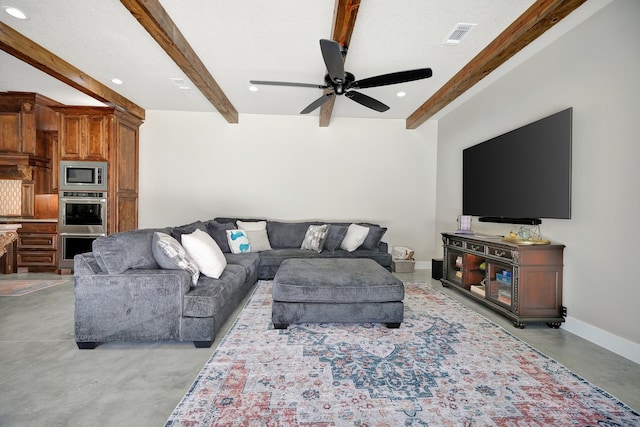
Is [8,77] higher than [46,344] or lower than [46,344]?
higher

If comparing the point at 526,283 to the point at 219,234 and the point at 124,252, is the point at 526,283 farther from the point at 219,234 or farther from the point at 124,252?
the point at 219,234

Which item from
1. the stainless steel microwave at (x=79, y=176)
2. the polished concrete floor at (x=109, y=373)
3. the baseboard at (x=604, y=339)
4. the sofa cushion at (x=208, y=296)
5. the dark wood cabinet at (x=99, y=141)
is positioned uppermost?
the dark wood cabinet at (x=99, y=141)

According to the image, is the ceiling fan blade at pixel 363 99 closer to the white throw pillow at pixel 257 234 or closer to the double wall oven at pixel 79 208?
the white throw pillow at pixel 257 234

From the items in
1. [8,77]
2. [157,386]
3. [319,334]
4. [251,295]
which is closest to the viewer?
[157,386]

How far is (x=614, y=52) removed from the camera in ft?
7.04

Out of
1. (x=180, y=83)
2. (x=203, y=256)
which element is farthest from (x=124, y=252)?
(x=180, y=83)

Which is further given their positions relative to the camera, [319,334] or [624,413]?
[319,334]

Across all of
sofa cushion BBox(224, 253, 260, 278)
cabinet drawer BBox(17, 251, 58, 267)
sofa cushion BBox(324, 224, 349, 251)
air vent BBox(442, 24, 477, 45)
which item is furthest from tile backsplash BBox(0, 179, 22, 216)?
air vent BBox(442, 24, 477, 45)

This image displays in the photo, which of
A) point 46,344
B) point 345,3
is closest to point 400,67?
point 345,3

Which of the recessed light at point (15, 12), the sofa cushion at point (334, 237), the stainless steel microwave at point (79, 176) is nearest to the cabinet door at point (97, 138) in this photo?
the stainless steel microwave at point (79, 176)

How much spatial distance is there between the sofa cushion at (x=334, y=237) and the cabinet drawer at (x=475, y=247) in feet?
5.71

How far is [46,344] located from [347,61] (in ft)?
12.0

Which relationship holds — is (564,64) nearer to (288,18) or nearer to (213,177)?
(288,18)

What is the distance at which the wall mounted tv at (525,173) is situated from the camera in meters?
2.49
